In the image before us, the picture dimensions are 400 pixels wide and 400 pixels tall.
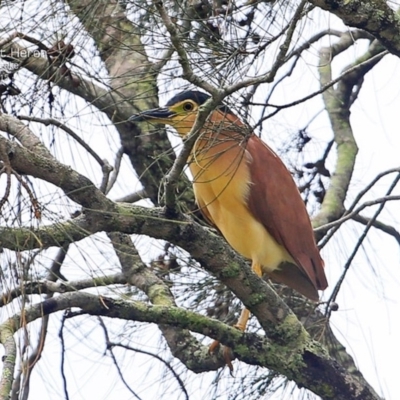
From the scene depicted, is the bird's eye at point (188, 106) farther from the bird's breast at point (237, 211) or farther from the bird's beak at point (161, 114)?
the bird's breast at point (237, 211)

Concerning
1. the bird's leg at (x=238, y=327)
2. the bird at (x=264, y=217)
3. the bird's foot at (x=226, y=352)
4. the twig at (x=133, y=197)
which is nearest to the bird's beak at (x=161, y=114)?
the bird at (x=264, y=217)

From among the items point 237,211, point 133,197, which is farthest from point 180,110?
point 133,197

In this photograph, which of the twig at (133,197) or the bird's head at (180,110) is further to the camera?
the twig at (133,197)

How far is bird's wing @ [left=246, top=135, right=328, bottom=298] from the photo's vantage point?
122 inches

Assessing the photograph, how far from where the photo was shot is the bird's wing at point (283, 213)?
3.09 metres

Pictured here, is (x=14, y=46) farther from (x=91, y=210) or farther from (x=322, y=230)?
(x=322, y=230)

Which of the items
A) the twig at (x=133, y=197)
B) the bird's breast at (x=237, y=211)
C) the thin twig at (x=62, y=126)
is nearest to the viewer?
the thin twig at (x=62, y=126)

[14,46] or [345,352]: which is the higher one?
[14,46]

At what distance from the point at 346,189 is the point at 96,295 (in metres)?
1.56

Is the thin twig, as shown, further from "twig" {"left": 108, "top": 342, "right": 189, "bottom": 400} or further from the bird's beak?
"twig" {"left": 108, "top": 342, "right": 189, "bottom": 400}

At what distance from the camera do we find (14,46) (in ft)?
7.63

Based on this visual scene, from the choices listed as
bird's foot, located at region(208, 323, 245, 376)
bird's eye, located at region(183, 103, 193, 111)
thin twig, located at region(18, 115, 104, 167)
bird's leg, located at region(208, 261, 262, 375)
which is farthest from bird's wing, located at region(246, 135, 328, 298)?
thin twig, located at region(18, 115, 104, 167)

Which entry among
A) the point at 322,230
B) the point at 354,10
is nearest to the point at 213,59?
the point at 354,10

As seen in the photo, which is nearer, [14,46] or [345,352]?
[14,46]
